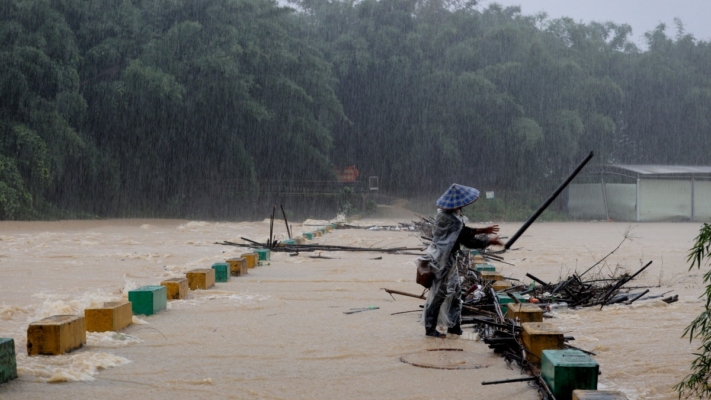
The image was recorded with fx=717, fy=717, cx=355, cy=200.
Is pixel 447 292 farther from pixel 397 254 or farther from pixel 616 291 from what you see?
pixel 397 254

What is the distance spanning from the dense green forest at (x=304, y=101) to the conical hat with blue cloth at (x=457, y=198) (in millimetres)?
21697

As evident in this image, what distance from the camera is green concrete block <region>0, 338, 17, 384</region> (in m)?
5.07

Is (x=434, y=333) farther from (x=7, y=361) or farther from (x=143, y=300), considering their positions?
(x=7, y=361)

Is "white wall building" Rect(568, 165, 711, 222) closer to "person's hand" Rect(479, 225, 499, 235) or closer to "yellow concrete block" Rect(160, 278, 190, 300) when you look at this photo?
"yellow concrete block" Rect(160, 278, 190, 300)

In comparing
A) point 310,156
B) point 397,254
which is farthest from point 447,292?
point 310,156

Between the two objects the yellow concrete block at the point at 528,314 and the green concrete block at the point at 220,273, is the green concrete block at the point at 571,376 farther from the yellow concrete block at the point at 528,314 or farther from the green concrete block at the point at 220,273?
the green concrete block at the point at 220,273

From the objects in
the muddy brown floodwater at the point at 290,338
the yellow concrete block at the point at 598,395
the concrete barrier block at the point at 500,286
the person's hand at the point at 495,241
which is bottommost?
the muddy brown floodwater at the point at 290,338

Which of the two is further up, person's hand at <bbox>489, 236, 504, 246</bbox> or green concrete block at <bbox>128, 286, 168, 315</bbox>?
person's hand at <bbox>489, 236, 504, 246</bbox>

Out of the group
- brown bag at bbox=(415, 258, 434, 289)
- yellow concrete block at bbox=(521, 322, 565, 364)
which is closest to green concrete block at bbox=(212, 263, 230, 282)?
Result: brown bag at bbox=(415, 258, 434, 289)

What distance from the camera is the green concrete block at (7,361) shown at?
5074 mm

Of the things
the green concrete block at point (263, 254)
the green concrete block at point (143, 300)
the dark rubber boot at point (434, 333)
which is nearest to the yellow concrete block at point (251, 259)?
the green concrete block at point (263, 254)

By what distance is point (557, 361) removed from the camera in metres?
4.88

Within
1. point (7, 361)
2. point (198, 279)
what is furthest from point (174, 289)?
point (7, 361)

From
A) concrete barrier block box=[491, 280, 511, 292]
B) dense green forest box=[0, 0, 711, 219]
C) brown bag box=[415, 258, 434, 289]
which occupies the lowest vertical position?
concrete barrier block box=[491, 280, 511, 292]
